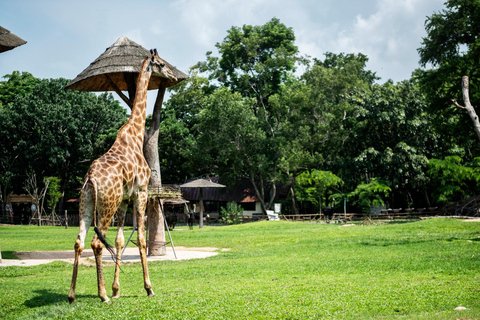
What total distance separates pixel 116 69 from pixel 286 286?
9730 millimetres

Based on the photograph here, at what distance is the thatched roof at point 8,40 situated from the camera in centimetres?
1424

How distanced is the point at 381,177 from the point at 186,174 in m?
23.0

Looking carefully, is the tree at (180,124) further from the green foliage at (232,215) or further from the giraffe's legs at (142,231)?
the giraffe's legs at (142,231)

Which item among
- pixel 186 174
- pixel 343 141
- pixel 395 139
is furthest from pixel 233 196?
pixel 395 139

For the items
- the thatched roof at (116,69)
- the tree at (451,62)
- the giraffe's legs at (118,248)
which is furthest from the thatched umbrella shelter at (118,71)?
the tree at (451,62)

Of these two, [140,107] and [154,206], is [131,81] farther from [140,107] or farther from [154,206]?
[140,107]

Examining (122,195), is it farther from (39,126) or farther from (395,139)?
(39,126)

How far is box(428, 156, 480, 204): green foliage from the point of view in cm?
3297

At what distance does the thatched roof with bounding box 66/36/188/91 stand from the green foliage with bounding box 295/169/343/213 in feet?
80.4

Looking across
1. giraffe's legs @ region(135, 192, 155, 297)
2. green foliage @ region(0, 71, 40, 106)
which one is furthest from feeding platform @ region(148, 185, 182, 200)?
green foliage @ region(0, 71, 40, 106)

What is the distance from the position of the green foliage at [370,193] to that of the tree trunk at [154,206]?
76.7ft

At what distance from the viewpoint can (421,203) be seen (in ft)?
144

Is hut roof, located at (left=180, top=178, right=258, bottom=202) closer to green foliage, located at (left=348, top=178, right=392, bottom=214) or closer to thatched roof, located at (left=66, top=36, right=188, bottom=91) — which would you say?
green foliage, located at (left=348, top=178, right=392, bottom=214)

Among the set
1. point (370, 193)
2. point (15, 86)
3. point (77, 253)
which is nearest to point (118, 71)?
point (77, 253)
